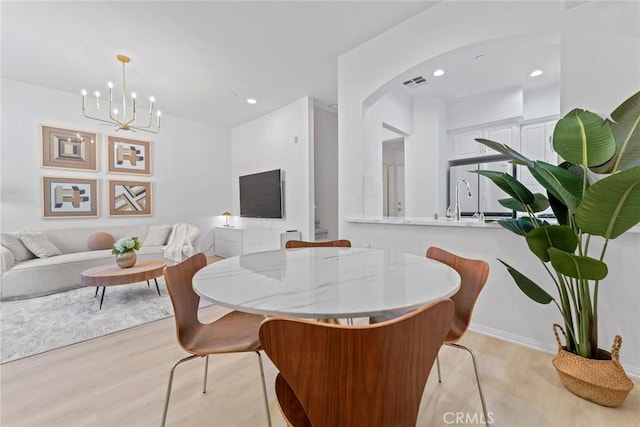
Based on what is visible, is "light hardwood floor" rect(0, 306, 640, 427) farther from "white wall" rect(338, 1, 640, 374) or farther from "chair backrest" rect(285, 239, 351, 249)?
"chair backrest" rect(285, 239, 351, 249)

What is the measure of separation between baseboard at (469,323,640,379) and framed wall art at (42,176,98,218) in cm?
557

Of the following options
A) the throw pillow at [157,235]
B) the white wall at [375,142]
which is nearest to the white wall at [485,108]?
the white wall at [375,142]

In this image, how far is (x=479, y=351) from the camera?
6.28 feet

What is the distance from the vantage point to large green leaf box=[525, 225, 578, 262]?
1.28 meters

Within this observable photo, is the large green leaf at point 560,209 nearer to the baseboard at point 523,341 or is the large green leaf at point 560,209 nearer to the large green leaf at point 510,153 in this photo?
the large green leaf at point 510,153

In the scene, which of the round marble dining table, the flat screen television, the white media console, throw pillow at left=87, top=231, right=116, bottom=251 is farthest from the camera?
the flat screen television

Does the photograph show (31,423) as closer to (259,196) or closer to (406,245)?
(406,245)

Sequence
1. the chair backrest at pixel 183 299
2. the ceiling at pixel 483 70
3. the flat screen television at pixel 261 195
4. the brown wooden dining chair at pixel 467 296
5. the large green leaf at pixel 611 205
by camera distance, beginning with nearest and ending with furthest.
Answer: the large green leaf at pixel 611 205, the chair backrest at pixel 183 299, the brown wooden dining chair at pixel 467 296, the ceiling at pixel 483 70, the flat screen television at pixel 261 195

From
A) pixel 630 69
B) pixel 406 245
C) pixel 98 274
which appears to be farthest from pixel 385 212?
pixel 98 274

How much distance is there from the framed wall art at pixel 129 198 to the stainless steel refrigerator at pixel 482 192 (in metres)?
5.28

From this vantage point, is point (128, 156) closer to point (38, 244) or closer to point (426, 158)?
point (38, 244)

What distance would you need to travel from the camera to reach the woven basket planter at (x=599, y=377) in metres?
1.35

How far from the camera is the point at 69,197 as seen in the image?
4.13 metres

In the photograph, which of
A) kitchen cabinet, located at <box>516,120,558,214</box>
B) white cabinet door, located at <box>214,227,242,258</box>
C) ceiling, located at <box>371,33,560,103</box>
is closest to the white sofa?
white cabinet door, located at <box>214,227,242,258</box>
